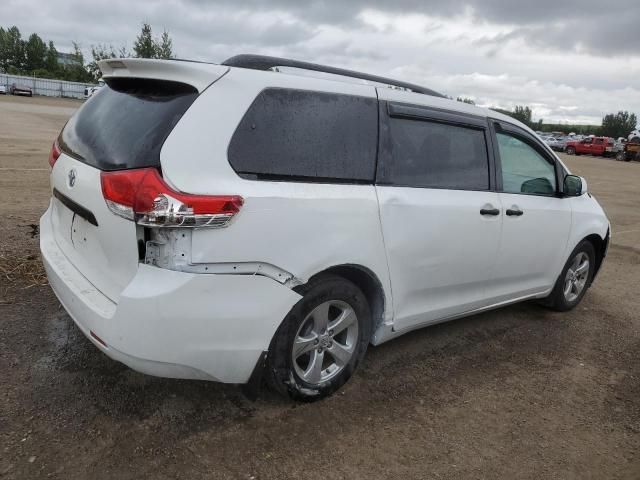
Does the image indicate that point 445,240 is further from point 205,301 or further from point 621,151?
point 621,151

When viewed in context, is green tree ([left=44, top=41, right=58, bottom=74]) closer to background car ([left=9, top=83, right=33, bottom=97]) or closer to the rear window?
background car ([left=9, top=83, right=33, bottom=97])

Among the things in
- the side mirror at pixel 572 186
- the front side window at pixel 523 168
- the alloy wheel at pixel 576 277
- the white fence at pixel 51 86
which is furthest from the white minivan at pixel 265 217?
the white fence at pixel 51 86

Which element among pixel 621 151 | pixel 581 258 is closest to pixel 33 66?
pixel 621 151

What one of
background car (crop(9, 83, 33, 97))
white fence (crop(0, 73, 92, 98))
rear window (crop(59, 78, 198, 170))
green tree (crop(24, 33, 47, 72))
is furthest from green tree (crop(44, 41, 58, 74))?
rear window (crop(59, 78, 198, 170))

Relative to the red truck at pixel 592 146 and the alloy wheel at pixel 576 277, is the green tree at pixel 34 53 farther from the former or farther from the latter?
the alloy wheel at pixel 576 277

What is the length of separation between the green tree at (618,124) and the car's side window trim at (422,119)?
82.8 m

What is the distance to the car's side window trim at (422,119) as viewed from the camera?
3.16 meters

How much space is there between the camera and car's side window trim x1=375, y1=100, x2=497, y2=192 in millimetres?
3156

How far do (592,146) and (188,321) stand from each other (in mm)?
45718

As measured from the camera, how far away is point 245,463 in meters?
2.55

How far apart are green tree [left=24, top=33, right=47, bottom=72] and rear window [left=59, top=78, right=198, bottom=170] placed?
9229 cm

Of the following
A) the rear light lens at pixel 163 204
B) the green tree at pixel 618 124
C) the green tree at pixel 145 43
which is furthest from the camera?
the green tree at pixel 618 124

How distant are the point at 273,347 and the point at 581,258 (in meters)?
3.50

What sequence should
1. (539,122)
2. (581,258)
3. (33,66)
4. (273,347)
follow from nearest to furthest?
(273,347)
(581,258)
(33,66)
(539,122)
